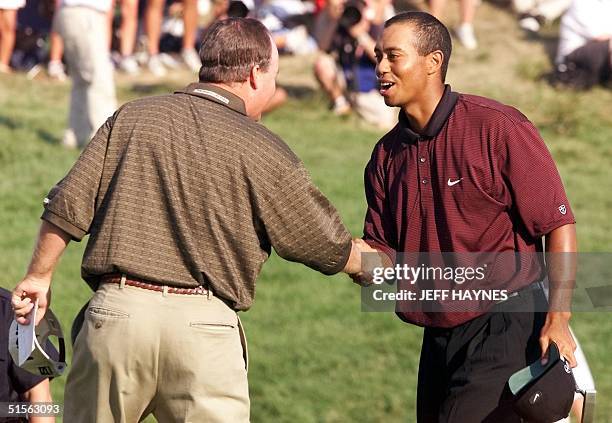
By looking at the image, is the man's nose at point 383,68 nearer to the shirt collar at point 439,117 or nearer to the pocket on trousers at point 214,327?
the shirt collar at point 439,117

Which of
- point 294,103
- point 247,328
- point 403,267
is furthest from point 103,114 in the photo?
point 403,267

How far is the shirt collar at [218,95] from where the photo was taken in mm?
4594

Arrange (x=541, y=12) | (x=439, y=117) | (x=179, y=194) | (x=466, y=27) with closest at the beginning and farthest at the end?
(x=179, y=194), (x=439, y=117), (x=466, y=27), (x=541, y=12)

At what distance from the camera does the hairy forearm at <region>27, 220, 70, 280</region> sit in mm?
4512

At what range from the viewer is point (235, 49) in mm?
4598

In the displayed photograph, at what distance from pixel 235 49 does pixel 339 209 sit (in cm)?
545

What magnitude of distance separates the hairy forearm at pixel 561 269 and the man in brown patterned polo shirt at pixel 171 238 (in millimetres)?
939

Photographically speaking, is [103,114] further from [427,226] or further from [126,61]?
[427,226]

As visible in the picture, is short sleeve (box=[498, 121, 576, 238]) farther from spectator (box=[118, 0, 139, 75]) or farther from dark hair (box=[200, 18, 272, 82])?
spectator (box=[118, 0, 139, 75])

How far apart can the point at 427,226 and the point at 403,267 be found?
24cm

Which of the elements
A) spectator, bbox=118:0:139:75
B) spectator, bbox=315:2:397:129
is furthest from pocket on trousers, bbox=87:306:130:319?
spectator, bbox=118:0:139:75

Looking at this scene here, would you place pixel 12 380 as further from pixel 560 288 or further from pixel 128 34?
pixel 128 34

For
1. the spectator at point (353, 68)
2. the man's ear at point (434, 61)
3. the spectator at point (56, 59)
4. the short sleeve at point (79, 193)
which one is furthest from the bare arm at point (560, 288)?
the spectator at point (56, 59)

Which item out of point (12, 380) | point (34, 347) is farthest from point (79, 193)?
point (12, 380)
